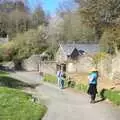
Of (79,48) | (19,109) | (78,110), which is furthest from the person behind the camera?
(79,48)

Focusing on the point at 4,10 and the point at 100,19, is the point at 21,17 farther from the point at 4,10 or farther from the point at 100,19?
the point at 100,19

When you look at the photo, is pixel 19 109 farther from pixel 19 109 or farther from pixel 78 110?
pixel 78 110

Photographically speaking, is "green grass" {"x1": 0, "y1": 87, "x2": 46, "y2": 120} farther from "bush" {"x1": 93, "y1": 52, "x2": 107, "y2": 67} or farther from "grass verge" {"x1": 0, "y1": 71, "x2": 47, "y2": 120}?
"bush" {"x1": 93, "y1": 52, "x2": 107, "y2": 67}

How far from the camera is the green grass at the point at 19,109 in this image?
57.6 feet

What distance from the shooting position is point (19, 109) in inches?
768

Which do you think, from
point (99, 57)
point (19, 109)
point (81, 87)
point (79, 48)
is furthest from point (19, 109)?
point (79, 48)

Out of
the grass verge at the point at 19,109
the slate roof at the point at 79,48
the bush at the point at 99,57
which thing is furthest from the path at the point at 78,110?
the slate roof at the point at 79,48

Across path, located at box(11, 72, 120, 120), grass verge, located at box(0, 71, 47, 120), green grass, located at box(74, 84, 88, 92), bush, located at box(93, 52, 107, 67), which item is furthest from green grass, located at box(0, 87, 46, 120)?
bush, located at box(93, 52, 107, 67)

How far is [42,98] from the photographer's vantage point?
84.3ft

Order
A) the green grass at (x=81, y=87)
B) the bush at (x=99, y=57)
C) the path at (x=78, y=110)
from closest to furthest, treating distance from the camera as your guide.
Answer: the path at (x=78, y=110) → the green grass at (x=81, y=87) → the bush at (x=99, y=57)

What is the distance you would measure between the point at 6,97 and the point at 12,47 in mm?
54506

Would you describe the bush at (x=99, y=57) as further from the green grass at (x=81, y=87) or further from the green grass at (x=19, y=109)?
the green grass at (x=19, y=109)

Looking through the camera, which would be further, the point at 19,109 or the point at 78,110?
the point at 78,110

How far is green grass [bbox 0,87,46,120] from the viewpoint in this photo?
1755 centimetres
